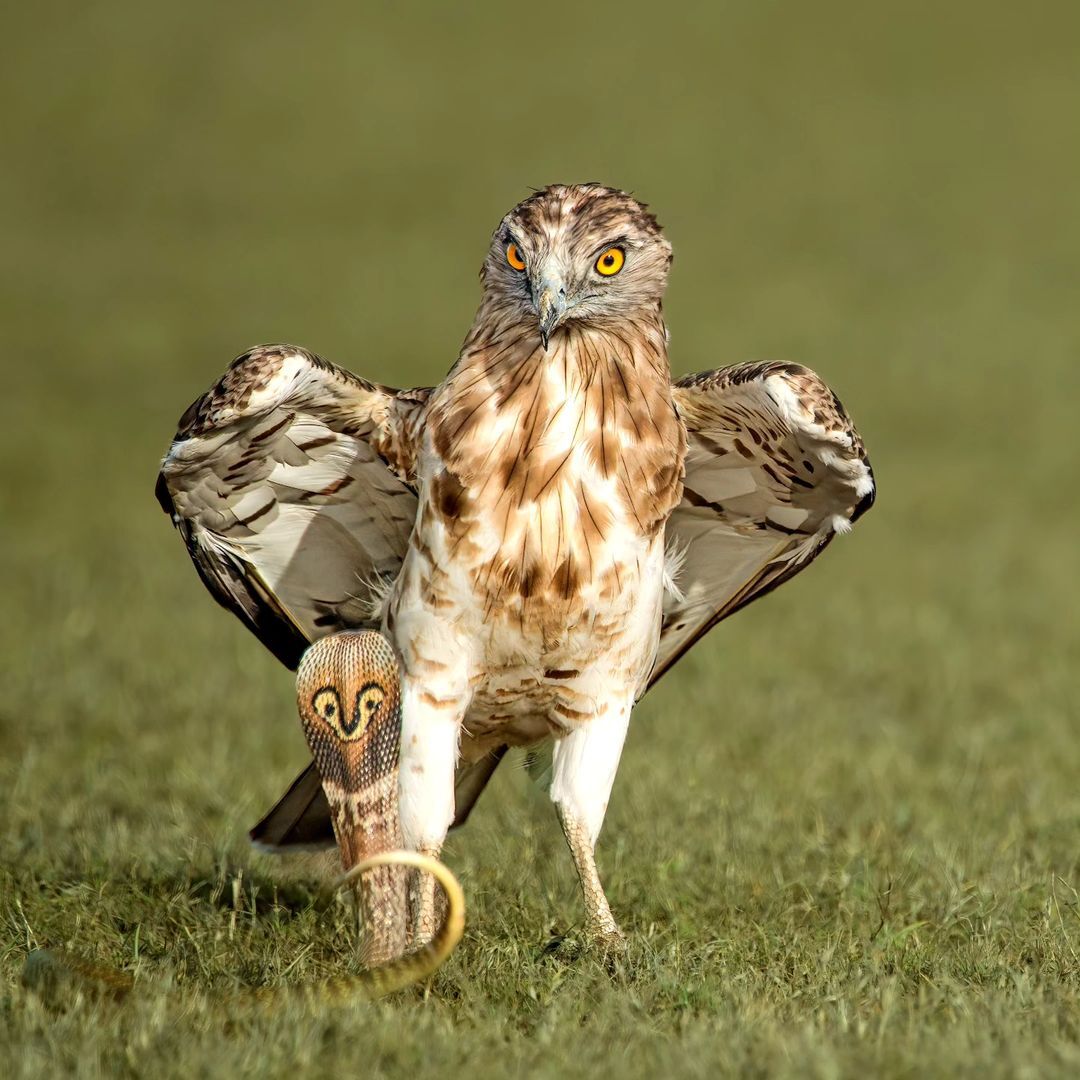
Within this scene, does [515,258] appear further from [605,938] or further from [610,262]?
[605,938]

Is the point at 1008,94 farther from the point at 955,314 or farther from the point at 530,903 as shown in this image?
the point at 530,903

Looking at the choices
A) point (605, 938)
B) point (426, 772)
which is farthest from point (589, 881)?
point (426, 772)

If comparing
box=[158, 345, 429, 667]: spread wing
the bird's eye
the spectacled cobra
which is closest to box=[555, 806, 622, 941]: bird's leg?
the spectacled cobra

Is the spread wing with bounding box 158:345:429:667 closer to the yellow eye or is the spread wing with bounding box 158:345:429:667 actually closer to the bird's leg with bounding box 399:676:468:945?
the yellow eye

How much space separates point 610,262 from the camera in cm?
527

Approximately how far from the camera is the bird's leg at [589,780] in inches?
216

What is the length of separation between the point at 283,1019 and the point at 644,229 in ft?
8.24

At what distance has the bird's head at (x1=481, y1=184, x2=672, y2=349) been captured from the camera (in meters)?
5.12

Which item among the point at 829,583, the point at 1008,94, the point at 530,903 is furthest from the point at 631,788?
the point at 1008,94

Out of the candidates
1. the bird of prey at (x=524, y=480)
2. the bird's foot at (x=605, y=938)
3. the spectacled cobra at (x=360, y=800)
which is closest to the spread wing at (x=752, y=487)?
the bird of prey at (x=524, y=480)

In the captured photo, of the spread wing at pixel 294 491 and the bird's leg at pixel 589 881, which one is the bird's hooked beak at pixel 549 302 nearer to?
the spread wing at pixel 294 491

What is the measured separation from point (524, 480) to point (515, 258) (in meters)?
0.65

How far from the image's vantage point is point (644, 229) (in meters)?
5.38

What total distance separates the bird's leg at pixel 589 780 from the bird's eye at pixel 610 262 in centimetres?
129
